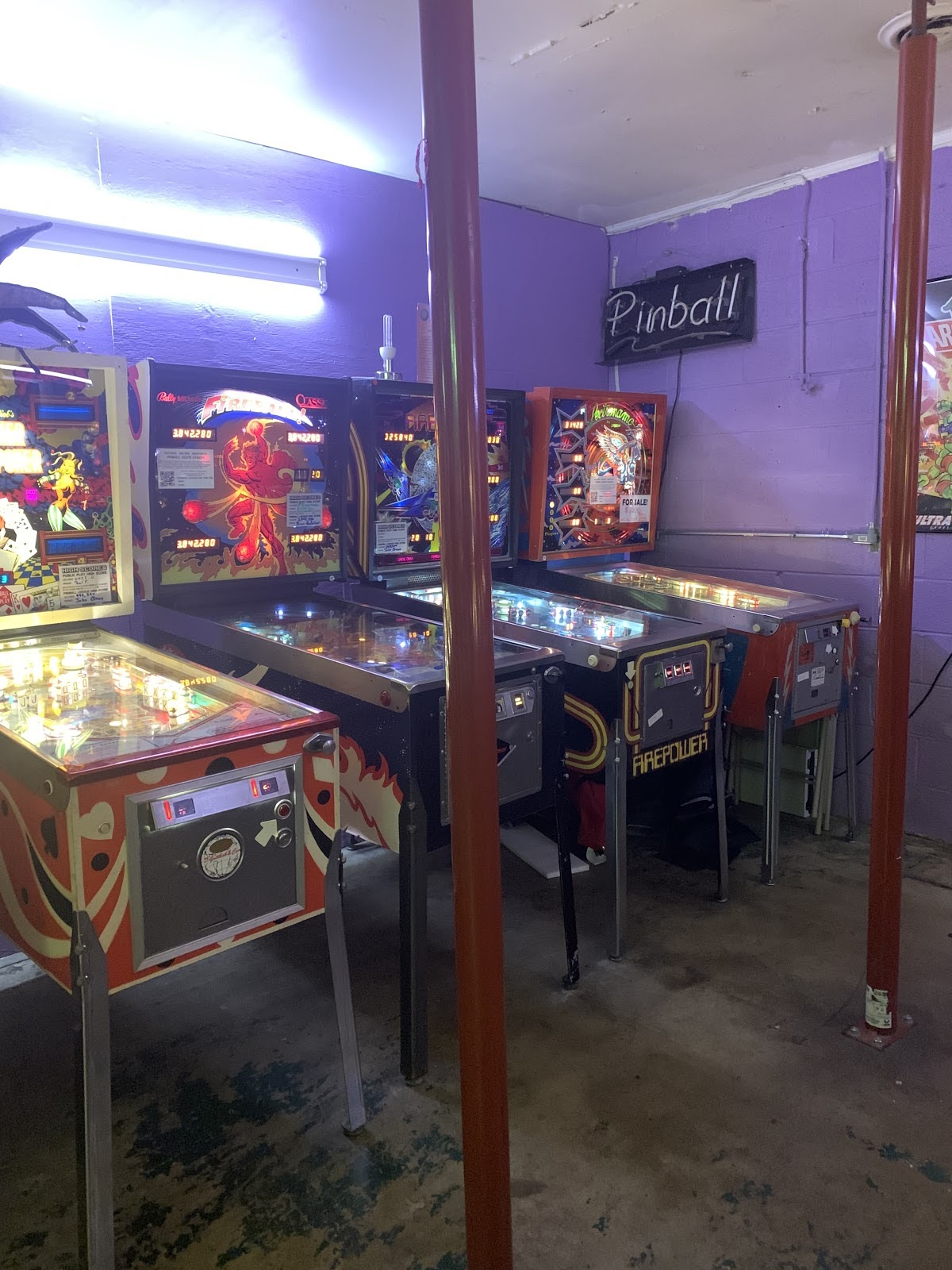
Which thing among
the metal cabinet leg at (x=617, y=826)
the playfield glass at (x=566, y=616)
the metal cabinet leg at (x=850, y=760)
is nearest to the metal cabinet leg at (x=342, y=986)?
the metal cabinet leg at (x=617, y=826)

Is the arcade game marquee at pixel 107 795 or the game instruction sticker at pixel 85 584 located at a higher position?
the game instruction sticker at pixel 85 584

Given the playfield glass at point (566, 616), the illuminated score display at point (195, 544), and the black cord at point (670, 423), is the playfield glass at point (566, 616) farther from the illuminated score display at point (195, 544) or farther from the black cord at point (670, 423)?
the black cord at point (670, 423)

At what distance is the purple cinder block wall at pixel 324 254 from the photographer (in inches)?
107

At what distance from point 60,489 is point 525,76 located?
1886 millimetres

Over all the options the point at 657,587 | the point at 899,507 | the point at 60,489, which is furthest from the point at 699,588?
the point at 60,489

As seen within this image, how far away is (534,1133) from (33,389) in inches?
80.9

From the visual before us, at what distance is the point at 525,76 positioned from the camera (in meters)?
2.75

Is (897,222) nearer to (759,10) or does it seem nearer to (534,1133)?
(759,10)

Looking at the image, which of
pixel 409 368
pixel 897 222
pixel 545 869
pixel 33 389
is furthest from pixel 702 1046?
pixel 409 368

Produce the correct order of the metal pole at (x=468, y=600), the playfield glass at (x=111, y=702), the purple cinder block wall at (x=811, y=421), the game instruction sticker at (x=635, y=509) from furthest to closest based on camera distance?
the game instruction sticker at (x=635, y=509) → the purple cinder block wall at (x=811, y=421) → the playfield glass at (x=111, y=702) → the metal pole at (x=468, y=600)

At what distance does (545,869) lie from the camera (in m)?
3.20

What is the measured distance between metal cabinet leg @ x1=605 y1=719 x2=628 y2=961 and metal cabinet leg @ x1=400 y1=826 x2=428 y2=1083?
0.71 m

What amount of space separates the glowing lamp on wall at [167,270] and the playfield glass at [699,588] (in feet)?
4.95

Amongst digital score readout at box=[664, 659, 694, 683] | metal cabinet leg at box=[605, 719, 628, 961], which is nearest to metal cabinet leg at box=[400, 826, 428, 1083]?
metal cabinet leg at box=[605, 719, 628, 961]
